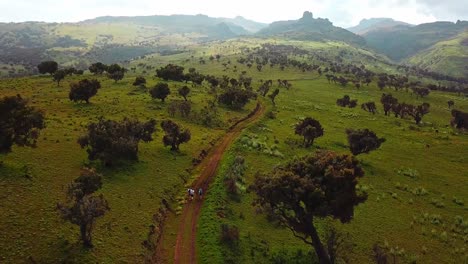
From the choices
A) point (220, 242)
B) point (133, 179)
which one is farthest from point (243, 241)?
point (133, 179)

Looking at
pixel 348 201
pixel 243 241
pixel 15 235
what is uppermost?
pixel 348 201

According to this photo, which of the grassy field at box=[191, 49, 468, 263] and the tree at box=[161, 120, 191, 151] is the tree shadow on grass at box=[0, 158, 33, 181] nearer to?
the grassy field at box=[191, 49, 468, 263]

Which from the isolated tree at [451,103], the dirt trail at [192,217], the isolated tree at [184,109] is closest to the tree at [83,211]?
the dirt trail at [192,217]

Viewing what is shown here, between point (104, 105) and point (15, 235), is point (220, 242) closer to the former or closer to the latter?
point (15, 235)

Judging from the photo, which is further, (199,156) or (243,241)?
(199,156)

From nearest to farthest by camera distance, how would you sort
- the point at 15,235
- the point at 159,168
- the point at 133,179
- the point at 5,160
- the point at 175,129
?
the point at 15,235 → the point at 5,160 → the point at 133,179 → the point at 159,168 → the point at 175,129

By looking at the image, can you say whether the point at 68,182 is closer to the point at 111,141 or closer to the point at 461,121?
the point at 111,141

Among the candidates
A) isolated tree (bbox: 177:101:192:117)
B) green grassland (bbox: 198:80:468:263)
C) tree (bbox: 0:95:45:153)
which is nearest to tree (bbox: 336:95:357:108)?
green grassland (bbox: 198:80:468:263)
